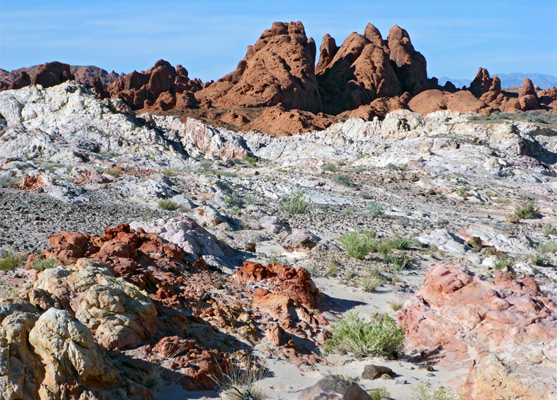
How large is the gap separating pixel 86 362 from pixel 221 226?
789cm

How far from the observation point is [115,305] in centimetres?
539

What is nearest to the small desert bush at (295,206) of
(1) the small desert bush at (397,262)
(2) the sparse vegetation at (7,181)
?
(1) the small desert bush at (397,262)

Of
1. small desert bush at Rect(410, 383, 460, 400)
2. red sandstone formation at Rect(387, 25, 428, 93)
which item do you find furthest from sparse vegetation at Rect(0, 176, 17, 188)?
red sandstone formation at Rect(387, 25, 428, 93)

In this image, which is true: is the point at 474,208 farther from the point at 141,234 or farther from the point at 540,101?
the point at 540,101

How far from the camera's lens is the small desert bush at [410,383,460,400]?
15.1ft

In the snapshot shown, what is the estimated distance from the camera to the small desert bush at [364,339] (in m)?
5.93

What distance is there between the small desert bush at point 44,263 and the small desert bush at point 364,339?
3.93 meters

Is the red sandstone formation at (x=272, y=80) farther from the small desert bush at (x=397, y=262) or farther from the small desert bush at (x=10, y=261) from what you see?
the small desert bush at (x=10, y=261)

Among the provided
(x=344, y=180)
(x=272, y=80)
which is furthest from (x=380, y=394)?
(x=272, y=80)

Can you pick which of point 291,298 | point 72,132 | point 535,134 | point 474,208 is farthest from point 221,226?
point 535,134

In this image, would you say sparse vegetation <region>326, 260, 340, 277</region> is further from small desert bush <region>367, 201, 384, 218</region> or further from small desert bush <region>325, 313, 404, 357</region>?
small desert bush <region>367, 201, 384, 218</region>

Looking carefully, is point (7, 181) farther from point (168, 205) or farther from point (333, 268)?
point (333, 268)

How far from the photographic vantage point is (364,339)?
6.00m

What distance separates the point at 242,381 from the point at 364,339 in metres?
1.69
